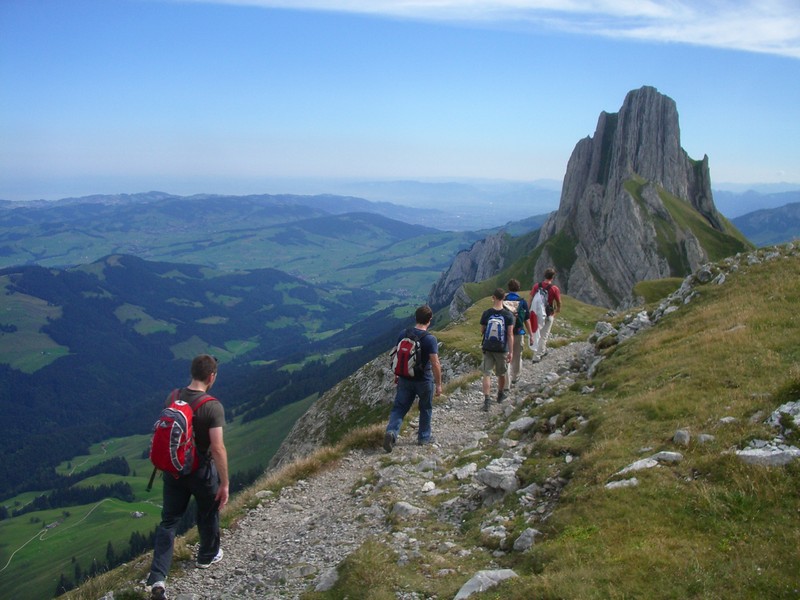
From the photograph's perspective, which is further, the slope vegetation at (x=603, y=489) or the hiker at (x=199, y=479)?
the hiker at (x=199, y=479)

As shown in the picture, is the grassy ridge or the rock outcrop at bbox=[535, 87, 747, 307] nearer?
the grassy ridge

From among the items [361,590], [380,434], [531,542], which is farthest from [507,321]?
[361,590]

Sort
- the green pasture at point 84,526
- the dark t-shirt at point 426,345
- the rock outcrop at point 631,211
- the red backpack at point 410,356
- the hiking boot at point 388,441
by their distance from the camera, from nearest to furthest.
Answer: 1. the dark t-shirt at point 426,345
2. the red backpack at point 410,356
3. the hiking boot at point 388,441
4. the rock outcrop at point 631,211
5. the green pasture at point 84,526

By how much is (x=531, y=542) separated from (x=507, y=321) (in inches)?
421

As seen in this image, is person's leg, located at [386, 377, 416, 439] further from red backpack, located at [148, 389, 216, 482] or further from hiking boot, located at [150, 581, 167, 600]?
hiking boot, located at [150, 581, 167, 600]

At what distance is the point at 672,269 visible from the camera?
116688mm

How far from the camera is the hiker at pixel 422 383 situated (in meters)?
15.9

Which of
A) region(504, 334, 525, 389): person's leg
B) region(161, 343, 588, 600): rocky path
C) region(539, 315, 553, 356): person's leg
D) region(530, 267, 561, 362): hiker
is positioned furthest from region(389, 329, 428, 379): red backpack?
region(539, 315, 553, 356): person's leg

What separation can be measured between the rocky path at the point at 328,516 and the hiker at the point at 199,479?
69 cm

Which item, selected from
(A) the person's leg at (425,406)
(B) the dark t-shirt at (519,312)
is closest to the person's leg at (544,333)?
(B) the dark t-shirt at (519,312)

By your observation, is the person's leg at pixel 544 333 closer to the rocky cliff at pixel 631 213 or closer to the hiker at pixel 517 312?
the hiker at pixel 517 312

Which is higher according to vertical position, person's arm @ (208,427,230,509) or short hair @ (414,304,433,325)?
short hair @ (414,304,433,325)

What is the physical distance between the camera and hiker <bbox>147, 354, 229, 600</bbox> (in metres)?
9.93

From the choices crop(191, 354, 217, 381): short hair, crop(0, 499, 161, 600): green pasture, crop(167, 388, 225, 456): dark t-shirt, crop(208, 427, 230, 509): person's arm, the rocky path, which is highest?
crop(191, 354, 217, 381): short hair
